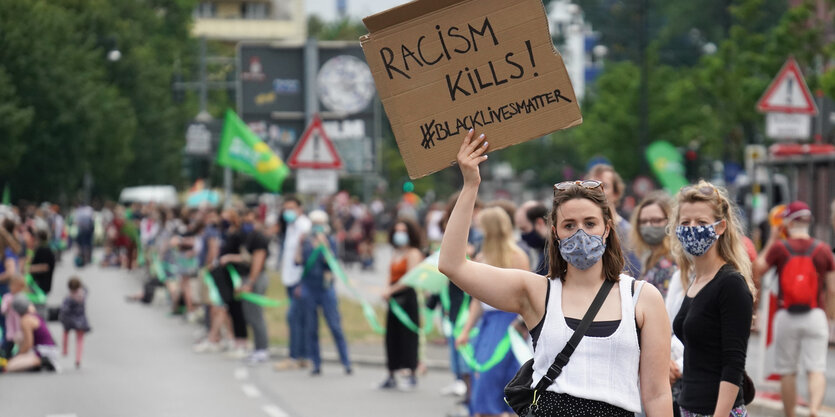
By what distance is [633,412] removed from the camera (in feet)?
14.6

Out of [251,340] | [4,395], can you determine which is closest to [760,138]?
[251,340]

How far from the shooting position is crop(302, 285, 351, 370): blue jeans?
Result: 14.9 metres

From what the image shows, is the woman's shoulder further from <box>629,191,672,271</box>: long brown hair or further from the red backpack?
the red backpack

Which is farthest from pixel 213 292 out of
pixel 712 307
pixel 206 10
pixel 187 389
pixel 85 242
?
pixel 206 10

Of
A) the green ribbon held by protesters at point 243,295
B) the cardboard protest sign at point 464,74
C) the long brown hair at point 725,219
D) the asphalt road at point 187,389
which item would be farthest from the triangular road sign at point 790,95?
the cardboard protest sign at point 464,74

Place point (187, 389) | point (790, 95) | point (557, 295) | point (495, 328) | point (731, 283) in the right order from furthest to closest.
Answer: point (187, 389) → point (790, 95) → point (495, 328) → point (731, 283) → point (557, 295)

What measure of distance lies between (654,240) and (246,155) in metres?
12.8

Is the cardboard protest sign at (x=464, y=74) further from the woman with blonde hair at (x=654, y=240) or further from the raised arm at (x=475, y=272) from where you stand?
the woman with blonde hair at (x=654, y=240)

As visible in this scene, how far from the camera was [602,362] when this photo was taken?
172 inches

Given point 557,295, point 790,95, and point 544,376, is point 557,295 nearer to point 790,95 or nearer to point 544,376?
point 544,376

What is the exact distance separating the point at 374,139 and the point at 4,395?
13872 mm

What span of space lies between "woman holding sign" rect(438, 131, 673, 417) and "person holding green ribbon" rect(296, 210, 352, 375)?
1025cm

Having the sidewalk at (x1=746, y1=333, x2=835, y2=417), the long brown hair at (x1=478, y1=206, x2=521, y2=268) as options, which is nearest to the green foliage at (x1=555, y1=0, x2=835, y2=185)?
the sidewalk at (x1=746, y1=333, x2=835, y2=417)

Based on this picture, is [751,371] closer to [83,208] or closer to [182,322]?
[182,322]
